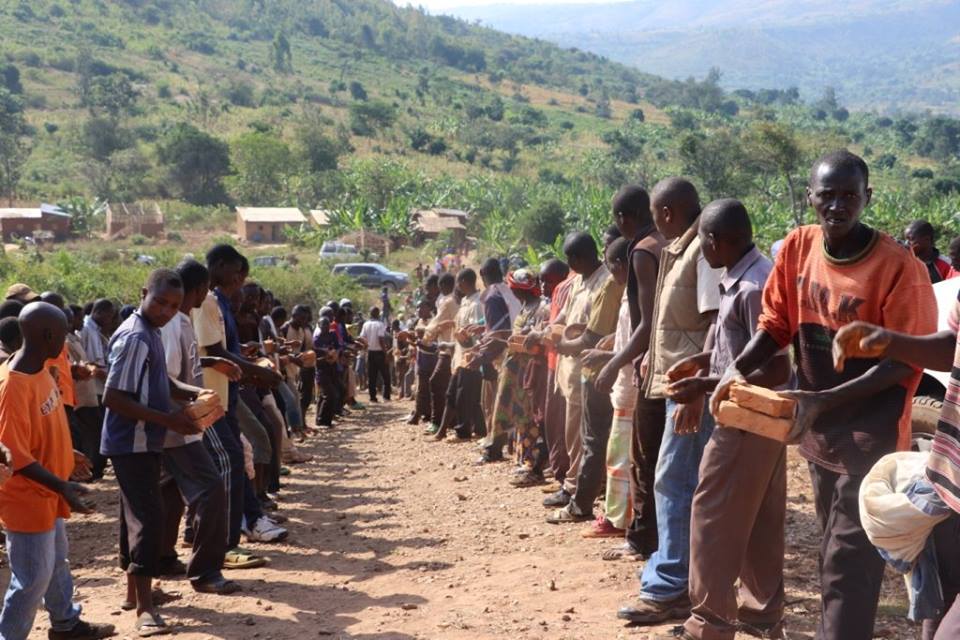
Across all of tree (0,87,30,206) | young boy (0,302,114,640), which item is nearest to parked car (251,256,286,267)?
tree (0,87,30,206)

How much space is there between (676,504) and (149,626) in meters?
2.81

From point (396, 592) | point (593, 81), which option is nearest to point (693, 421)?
point (396, 592)

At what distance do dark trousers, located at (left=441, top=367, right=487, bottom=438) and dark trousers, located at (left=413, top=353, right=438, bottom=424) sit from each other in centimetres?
107

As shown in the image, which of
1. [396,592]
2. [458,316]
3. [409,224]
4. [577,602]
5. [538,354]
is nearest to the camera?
[577,602]

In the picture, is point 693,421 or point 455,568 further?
point 455,568

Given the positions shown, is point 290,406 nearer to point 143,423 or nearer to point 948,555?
point 143,423

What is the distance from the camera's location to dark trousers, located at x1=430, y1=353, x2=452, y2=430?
1419 centimetres

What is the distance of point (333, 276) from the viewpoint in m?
44.9

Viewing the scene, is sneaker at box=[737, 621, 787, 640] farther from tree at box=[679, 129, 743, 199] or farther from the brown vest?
tree at box=[679, 129, 743, 199]

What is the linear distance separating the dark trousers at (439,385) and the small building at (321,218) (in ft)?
154

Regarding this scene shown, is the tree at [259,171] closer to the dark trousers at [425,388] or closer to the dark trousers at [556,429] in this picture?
the dark trousers at [425,388]

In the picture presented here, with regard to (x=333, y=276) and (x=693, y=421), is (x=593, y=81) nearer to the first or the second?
(x=333, y=276)

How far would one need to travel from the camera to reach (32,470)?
4.93 meters

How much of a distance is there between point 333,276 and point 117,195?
119 ft
